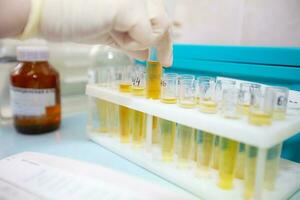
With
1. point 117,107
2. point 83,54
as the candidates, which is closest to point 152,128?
point 117,107

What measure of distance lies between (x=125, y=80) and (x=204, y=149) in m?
0.22

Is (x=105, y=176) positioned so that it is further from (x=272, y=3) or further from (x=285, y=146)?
(x=272, y=3)

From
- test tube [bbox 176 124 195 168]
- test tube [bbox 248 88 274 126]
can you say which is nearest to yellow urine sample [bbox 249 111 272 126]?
test tube [bbox 248 88 274 126]

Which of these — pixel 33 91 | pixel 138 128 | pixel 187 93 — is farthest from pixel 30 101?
pixel 187 93

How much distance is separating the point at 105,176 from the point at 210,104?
18 centimetres

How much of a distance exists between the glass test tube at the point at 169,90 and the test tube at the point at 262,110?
0.12m

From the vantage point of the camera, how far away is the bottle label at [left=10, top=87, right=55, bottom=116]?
24.0 inches

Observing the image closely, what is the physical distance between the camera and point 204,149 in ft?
1.41

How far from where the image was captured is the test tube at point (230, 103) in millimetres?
386

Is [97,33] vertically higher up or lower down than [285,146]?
higher up

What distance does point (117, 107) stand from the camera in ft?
1.81

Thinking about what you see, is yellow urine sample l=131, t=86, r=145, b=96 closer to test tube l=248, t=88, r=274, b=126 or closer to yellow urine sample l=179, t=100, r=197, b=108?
yellow urine sample l=179, t=100, r=197, b=108

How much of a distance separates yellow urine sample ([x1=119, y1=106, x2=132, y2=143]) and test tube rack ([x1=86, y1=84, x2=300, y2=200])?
15mm

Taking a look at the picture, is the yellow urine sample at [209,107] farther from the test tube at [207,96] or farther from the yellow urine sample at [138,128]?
the yellow urine sample at [138,128]
